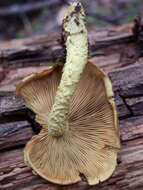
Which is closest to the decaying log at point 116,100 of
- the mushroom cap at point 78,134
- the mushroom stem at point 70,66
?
the mushroom cap at point 78,134

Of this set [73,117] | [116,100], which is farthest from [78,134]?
[116,100]

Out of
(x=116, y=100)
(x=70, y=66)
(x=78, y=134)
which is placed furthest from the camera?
(x=116, y=100)

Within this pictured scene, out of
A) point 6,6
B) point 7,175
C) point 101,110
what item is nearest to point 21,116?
point 7,175

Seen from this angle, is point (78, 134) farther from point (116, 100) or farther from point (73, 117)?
point (116, 100)

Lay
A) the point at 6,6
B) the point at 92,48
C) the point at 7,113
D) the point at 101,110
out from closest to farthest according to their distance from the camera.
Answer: the point at 101,110 < the point at 7,113 < the point at 92,48 < the point at 6,6

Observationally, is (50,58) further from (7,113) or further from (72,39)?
(72,39)

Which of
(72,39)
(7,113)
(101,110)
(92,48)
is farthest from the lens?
(92,48)

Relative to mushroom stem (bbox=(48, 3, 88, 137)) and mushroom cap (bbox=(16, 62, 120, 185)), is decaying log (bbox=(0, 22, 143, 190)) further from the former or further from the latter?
mushroom stem (bbox=(48, 3, 88, 137))
